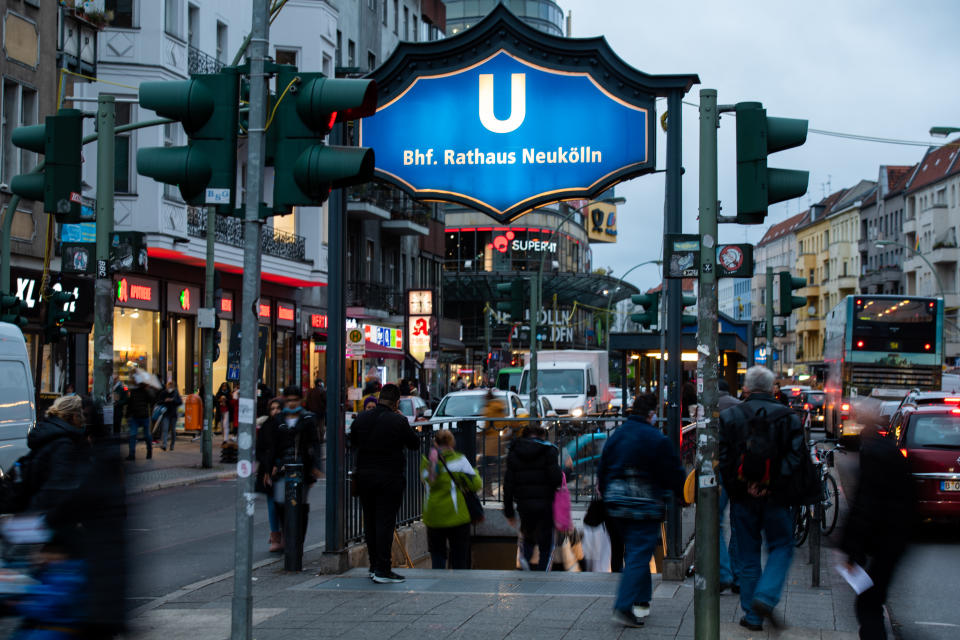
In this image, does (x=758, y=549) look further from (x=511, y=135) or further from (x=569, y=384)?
(x=569, y=384)

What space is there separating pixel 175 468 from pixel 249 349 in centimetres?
2005

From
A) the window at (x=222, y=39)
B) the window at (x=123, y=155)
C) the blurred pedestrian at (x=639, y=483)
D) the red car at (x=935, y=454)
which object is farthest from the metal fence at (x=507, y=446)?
the window at (x=222, y=39)

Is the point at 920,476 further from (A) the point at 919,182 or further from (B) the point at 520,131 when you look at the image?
(A) the point at 919,182

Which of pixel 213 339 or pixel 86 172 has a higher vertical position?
pixel 86 172

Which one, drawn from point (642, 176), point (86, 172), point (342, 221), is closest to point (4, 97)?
point (86, 172)

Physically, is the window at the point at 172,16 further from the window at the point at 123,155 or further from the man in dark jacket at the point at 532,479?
the man in dark jacket at the point at 532,479

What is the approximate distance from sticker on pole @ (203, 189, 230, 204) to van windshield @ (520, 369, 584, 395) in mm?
30612

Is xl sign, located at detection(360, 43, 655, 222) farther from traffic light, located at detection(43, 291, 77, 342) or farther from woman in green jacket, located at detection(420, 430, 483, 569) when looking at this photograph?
traffic light, located at detection(43, 291, 77, 342)

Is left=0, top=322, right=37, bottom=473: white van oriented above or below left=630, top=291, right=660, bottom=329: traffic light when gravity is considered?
below

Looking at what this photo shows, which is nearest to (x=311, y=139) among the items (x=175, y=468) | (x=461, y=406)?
(x=461, y=406)

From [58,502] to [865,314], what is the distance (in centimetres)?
3651

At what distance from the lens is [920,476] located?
15562mm

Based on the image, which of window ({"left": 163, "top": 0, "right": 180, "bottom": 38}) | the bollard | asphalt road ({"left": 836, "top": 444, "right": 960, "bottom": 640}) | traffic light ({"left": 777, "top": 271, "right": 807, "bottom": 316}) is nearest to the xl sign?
the bollard

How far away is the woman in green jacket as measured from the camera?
12.8 meters
